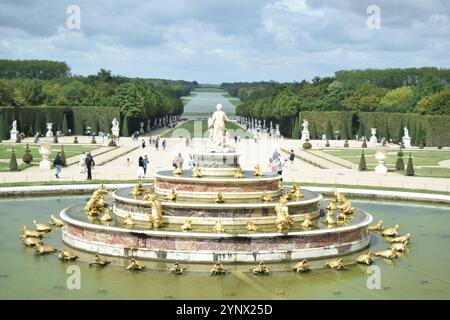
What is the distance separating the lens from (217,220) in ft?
75.8

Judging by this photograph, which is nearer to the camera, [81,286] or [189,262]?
[81,286]

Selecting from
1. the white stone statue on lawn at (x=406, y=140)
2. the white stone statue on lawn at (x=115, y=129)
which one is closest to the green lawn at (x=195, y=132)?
the white stone statue on lawn at (x=115, y=129)

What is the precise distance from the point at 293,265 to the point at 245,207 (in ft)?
10.3

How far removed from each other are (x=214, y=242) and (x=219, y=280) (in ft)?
6.78

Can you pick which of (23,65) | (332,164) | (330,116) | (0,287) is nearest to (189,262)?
(0,287)

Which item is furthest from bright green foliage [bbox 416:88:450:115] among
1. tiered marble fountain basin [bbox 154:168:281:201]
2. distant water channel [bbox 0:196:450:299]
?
distant water channel [bbox 0:196:450:299]

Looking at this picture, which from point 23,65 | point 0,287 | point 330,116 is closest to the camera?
point 0,287

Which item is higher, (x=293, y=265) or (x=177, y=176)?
(x=177, y=176)

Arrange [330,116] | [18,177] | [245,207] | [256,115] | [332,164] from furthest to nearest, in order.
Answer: [256,115] → [330,116] → [332,164] → [18,177] → [245,207]

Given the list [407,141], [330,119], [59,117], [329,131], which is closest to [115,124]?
[59,117]

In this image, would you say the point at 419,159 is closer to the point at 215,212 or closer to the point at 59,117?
the point at 215,212

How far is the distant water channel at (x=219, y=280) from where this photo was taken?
59.2 feet
